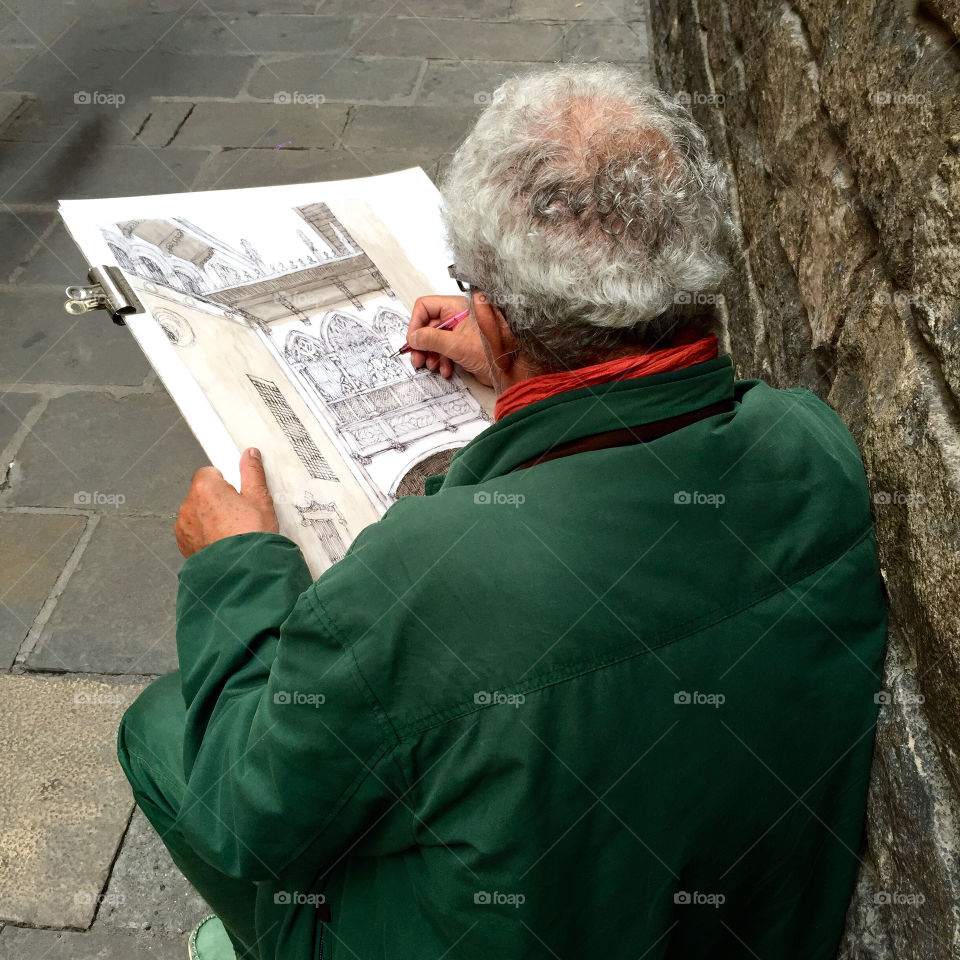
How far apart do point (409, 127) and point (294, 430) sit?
3012mm

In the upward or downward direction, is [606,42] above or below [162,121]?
below

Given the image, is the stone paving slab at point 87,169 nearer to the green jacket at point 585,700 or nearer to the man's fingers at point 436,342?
the man's fingers at point 436,342

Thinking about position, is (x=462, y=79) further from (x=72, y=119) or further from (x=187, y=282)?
(x=187, y=282)

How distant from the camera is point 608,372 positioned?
1.12 m

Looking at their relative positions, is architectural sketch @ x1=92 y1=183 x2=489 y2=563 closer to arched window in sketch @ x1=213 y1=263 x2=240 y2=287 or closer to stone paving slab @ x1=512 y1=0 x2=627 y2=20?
arched window in sketch @ x1=213 y1=263 x2=240 y2=287

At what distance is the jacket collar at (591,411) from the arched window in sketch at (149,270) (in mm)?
770

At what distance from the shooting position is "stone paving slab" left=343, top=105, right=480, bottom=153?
13.5 ft

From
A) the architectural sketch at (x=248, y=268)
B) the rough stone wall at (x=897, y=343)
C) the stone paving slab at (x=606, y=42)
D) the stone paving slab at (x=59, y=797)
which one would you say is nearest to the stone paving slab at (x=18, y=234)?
the stone paving slab at (x=59, y=797)

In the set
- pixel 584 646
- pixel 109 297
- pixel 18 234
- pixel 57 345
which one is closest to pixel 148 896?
pixel 109 297

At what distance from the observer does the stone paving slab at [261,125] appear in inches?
162

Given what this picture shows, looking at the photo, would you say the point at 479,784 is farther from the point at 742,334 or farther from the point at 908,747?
the point at 742,334

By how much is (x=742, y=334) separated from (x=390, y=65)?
9.86 feet

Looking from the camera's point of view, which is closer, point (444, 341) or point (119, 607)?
point (444, 341)

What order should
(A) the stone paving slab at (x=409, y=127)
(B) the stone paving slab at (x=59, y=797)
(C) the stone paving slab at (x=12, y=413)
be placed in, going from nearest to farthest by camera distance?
1. (B) the stone paving slab at (x=59, y=797)
2. (C) the stone paving slab at (x=12, y=413)
3. (A) the stone paving slab at (x=409, y=127)
